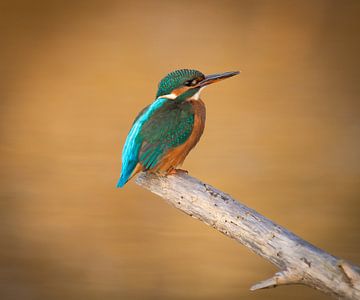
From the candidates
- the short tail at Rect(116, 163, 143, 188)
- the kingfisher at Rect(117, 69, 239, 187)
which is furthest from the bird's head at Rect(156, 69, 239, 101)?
Result: the short tail at Rect(116, 163, 143, 188)

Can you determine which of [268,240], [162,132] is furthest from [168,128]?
[268,240]

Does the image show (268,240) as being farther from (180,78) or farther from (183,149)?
(180,78)

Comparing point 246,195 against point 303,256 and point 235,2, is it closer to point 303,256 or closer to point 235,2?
point 235,2

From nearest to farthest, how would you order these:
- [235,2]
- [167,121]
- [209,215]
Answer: [209,215] → [167,121] → [235,2]

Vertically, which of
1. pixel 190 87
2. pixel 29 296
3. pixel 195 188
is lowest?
pixel 29 296

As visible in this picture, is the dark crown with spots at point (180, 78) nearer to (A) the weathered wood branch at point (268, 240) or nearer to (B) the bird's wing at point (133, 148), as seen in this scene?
(B) the bird's wing at point (133, 148)

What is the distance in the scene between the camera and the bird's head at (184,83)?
6.95ft

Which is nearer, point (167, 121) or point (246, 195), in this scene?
point (167, 121)

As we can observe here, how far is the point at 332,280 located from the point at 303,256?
92 millimetres

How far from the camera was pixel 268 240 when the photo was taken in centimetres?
181

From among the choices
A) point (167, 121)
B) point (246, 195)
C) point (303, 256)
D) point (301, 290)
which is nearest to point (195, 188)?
point (167, 121)

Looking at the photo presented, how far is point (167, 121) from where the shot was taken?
207 centimetres

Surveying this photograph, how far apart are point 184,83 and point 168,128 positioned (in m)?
0.16

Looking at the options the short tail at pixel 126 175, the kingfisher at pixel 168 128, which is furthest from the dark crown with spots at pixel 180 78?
the short tail at pixel 126 175
